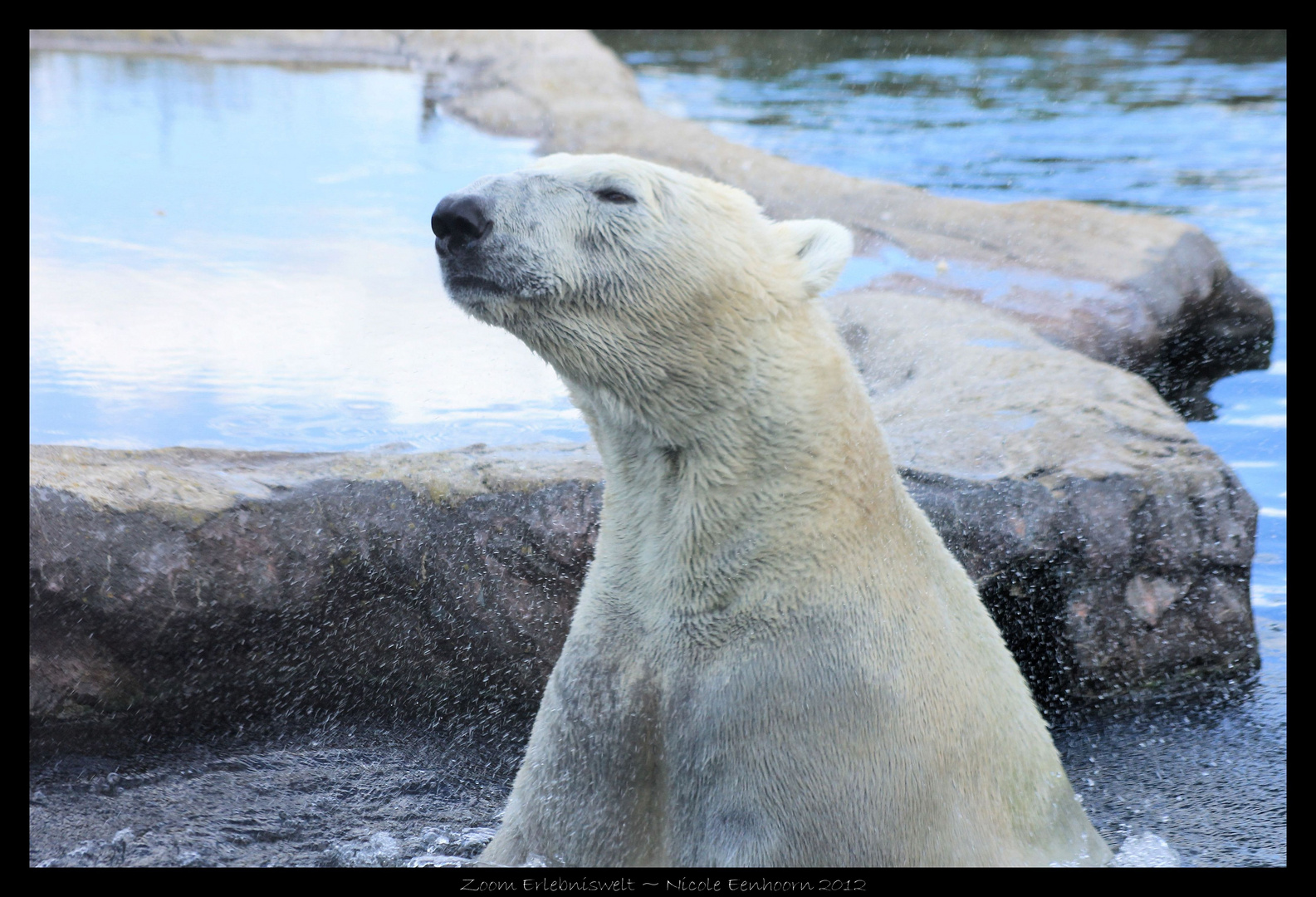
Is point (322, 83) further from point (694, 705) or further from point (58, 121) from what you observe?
point (694, 705)

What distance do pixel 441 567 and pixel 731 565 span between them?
165 cm

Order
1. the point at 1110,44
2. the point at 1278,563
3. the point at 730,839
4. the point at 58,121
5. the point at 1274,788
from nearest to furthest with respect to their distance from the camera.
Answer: the point at 730,839
the point at 1274,788
the point at 1278,563
the point at 58,121
the point at 1110,44

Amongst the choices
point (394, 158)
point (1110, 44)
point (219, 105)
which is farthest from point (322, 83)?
point (1110, 44)

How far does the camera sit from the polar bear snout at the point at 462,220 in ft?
7.26

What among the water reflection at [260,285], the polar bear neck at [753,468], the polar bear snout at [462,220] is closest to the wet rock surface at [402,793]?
the water reflection at [260,285]

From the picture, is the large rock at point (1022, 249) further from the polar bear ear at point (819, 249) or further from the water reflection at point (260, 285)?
the polar bear ear at point (819, 249)

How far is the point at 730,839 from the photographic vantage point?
2.29 metres

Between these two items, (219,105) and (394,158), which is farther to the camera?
(219,105)

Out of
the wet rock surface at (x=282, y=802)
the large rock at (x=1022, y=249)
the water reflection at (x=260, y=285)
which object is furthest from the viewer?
the large rock at (x=1022, y=249)

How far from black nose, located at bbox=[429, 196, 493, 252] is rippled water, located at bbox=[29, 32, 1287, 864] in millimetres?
2150

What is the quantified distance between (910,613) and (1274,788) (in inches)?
88.6

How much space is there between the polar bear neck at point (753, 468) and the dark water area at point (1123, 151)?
192 centimetres

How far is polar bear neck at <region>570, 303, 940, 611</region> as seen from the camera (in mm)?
2322

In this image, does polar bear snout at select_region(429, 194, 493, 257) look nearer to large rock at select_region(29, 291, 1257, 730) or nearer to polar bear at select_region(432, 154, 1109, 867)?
polar bear at select_region(432, 154, 1109, 867)
